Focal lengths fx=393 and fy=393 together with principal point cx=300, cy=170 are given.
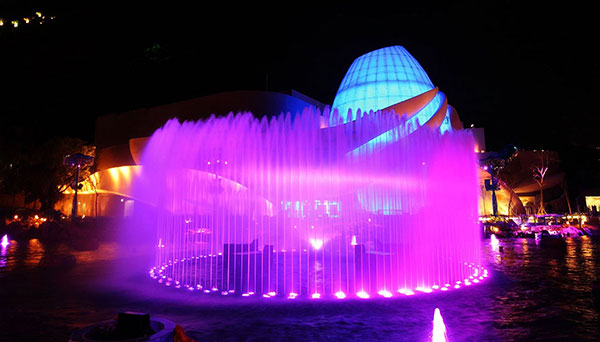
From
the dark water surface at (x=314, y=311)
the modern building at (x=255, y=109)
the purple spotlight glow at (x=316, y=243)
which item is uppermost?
the modern building at (x=255, y=109)

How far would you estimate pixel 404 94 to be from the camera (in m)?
35.3

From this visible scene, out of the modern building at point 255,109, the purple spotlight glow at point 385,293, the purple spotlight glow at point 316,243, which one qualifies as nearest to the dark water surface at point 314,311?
the purple spotlight glow at point 385,293

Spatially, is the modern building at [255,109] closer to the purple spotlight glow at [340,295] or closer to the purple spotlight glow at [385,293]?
the purple spotlight glow at [385,293]

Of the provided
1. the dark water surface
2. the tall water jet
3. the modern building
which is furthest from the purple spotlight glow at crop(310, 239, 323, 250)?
the modern building

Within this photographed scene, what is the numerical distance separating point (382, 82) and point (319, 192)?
984 inches

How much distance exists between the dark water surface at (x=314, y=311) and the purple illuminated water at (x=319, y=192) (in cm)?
126

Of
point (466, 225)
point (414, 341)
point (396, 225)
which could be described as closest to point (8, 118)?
point (396, 225)

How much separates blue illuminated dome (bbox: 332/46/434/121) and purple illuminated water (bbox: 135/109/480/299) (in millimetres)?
21328

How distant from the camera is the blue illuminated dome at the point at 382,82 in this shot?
35594mm

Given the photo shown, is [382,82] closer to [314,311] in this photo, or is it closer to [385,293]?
[385,293]

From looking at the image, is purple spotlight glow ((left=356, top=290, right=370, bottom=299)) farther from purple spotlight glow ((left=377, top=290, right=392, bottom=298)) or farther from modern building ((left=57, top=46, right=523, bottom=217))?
modern building ((left=57, top=46, right=523, bottom=217))

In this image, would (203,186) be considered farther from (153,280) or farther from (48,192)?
(48,192)

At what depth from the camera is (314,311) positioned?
21.9ft

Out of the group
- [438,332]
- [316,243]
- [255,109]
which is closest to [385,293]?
[438,332]
